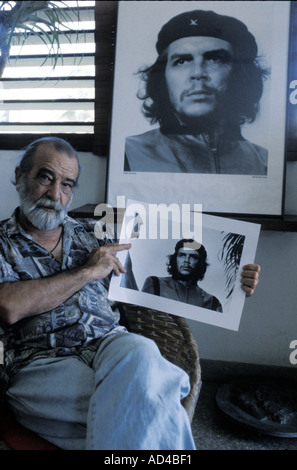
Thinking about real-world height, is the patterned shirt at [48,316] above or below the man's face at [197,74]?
below

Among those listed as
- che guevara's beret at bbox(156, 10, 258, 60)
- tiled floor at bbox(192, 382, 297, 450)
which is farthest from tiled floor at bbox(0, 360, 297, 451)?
che guevara's beret at bbox(156, 10, 258, 60)

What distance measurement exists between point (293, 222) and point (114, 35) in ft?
3.48

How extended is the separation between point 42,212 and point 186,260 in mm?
482

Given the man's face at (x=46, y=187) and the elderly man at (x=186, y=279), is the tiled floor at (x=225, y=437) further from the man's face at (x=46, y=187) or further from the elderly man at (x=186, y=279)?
the man's face at (x=46, y=187)

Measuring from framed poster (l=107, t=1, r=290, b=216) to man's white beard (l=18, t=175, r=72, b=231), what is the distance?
490mm

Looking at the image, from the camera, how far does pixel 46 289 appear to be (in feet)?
3.79

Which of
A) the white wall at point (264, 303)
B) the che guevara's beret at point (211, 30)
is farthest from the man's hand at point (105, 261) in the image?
the che guevara's beret at point (211, 30)

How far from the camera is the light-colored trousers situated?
35.0 inches

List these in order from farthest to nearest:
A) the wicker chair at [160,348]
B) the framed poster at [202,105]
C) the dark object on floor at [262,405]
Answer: the framed poster at [202,105], the dark object on floor at [262,405], the wicker chair at [160,348]

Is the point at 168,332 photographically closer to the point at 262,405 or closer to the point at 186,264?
the point at 186,264

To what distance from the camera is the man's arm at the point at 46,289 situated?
43.9 inches

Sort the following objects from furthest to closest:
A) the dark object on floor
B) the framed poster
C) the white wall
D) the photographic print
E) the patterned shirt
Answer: the white wall < the framed poster < the dark object on floor < the photographic print < the patterned shirt

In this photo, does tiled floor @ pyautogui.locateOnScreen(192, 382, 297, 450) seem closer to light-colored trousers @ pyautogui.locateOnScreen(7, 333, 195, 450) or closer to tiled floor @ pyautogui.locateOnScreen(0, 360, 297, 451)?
tiled floor @ pyautogui.locateOnScreen(0, 360, 297, 451)

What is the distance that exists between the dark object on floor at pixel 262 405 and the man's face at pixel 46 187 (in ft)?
3.12
